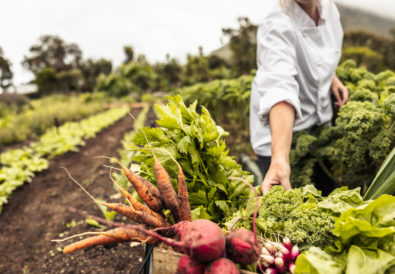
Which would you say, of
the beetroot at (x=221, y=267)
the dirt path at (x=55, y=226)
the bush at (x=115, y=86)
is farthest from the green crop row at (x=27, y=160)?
the bush at (x=115, y=86)

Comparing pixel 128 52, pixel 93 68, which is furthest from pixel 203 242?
pixel 128 52

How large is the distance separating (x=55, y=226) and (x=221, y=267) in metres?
3.36

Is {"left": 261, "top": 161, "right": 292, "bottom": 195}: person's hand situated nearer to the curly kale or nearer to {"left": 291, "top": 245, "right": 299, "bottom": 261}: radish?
the curly kale

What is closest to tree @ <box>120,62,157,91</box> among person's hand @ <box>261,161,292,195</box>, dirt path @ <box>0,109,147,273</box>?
dirt path @ <box>0,109,147,273</box>

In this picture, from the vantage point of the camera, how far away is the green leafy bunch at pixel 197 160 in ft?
4.95

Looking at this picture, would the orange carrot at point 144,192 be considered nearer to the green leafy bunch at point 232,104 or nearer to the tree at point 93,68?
the green leafy bunch at point 232,104

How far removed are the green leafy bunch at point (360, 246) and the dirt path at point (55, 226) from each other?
2087mm

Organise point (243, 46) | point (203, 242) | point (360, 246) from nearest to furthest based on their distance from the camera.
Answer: point (203, 242) → point (360, 246) → point (243, 46)

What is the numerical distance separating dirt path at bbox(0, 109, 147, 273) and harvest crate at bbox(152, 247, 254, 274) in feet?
5.44

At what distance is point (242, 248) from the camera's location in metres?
0.94

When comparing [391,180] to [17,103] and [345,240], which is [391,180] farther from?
[17,103]

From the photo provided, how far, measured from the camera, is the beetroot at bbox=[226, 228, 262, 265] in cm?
94

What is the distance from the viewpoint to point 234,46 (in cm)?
1608

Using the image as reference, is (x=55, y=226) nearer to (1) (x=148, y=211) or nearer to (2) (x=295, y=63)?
(1) (x=148, y=211)
